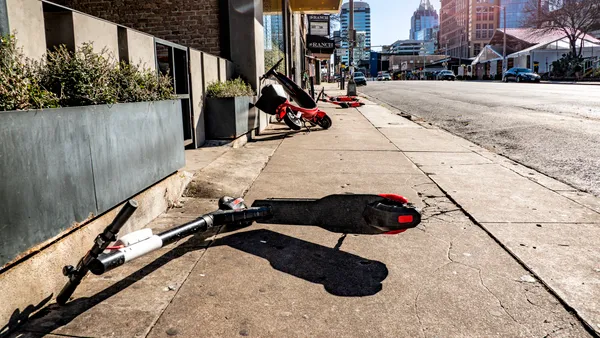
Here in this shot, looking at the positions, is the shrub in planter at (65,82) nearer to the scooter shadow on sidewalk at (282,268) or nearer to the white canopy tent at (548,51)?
the scooter shadow on sidewalk at (282,268)

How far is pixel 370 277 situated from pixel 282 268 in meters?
0.61

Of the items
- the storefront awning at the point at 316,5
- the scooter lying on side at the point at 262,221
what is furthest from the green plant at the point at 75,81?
the storefront awning at the point at 316,5

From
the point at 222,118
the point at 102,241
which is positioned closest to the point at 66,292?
the point at 102,241

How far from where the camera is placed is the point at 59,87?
3373 mm

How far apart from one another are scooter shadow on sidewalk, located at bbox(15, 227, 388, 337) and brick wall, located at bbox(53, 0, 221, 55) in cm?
711

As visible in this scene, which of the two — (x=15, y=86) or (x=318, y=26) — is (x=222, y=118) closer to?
(x=15, y=86)

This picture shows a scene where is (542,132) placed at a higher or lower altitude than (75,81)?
lower

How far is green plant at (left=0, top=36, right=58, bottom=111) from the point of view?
2588 mm

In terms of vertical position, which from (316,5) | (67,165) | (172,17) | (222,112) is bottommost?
(67,165)

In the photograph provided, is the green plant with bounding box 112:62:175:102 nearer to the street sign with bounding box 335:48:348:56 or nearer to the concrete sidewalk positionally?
the concrete sidewalk

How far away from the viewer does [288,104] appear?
1066 cm

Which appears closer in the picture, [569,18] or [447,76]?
[569,18]

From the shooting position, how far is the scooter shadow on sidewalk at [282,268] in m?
2.68

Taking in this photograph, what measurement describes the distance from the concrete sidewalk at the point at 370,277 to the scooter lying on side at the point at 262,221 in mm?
168
